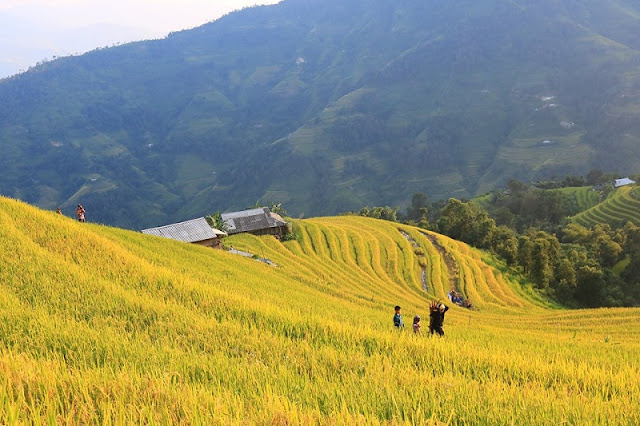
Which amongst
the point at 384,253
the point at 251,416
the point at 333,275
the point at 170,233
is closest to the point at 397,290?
the point at 333,275

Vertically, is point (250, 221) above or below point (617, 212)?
above

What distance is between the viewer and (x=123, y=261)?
16.7 metres

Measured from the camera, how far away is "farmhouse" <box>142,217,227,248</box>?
3978 centimetres

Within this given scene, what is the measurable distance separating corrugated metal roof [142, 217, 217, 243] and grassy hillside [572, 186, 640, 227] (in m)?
84.2

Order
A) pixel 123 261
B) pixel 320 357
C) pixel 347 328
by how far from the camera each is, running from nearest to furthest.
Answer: pixel 320 357 → pixel 347 328 → pixel 123 261

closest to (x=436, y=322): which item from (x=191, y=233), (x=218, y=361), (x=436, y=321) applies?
(x=436, y=321)

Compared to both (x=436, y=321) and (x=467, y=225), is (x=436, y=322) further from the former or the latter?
(x=467, y=225)

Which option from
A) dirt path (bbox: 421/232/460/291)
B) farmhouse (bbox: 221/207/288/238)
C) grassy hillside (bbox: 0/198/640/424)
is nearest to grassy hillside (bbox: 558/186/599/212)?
dirt path (bbox: 421/232/460/291)

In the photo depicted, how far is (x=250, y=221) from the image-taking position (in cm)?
5759

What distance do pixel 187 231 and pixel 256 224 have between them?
1656 cm

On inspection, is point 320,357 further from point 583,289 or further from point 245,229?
point 583,289

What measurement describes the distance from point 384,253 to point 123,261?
134 ft

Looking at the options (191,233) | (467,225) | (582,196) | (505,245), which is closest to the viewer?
(191,233)

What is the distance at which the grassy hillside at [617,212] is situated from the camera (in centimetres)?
8659
